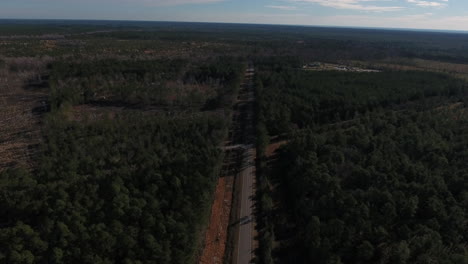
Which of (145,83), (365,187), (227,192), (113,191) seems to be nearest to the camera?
(113,191)

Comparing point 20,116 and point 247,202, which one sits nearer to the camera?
point 247,202

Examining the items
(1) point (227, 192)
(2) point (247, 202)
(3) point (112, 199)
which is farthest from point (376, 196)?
(3) point (112, 199)

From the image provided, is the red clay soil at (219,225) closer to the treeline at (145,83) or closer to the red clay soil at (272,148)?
the red clay soil at (272,148)

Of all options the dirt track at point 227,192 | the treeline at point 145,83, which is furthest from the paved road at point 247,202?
the treeline at point 145,83

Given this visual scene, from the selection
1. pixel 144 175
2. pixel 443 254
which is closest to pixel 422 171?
pixel 443 254

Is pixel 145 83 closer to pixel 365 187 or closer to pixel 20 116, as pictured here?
pixel 20 116
